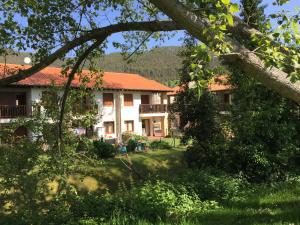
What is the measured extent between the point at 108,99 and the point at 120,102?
1.50 m

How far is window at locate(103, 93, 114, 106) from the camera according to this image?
42562 millimetres

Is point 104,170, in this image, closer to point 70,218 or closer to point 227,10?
point 70,218

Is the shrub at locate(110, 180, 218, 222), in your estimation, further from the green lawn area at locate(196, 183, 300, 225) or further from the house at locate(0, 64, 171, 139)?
the house at locate(0, 64, 171, 139)

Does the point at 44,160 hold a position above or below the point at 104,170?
above

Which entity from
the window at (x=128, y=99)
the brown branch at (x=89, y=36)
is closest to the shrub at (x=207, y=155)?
the brown branch at (x=89, y=36)

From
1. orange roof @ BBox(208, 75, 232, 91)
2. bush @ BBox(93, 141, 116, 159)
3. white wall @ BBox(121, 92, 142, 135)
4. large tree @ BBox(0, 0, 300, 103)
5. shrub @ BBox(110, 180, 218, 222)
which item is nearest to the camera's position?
large tree @ BBox(0, 0, 300, 103)

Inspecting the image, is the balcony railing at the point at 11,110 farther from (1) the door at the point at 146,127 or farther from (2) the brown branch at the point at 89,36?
(2) the brown branch at the point at 89,36

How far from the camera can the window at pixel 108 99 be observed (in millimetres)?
42562

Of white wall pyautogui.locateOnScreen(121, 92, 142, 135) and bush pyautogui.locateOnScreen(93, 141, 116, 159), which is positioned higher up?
white wall pyautogui.locateOnScreen(121, 92, 142, 135)

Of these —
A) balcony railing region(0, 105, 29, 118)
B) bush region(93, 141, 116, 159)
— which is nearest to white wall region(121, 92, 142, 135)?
balcony railing region(0, 105, 29, 118)

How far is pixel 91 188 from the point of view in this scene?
58.0 ft

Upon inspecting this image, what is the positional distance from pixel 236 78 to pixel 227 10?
33.6ft

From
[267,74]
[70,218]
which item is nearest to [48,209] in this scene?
[70,218]

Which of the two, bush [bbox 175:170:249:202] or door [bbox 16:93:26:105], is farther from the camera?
door [bbox 16:93:26:105]
